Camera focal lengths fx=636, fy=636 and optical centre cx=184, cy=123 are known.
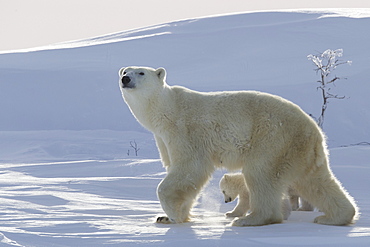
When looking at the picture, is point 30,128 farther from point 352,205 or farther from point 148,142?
point 352,205


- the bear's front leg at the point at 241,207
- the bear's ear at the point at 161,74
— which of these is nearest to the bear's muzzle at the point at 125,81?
the bear's ear at the point at 161,74

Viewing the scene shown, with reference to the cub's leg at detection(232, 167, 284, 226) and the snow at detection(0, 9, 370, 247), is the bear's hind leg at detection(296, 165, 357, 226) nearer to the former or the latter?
the snow at detection(0, 9, 370, 247)

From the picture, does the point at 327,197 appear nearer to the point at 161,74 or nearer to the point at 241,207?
the point at 241,207

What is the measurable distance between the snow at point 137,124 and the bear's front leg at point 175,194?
0.20 meters

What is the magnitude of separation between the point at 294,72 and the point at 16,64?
1699 cm

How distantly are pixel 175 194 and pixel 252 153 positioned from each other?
67cm

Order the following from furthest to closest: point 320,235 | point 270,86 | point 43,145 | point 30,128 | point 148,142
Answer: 1. point 270,86
2. point 30,128
3. point 148,142
4. point 43,145
5. point 320,235

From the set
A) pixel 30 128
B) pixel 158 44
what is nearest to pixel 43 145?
pixel 30 128

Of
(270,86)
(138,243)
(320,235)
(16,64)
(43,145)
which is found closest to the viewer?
(138,243)

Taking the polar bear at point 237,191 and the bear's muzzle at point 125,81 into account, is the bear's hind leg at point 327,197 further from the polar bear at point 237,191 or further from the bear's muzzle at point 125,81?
the bear's muzzle at point 125,81

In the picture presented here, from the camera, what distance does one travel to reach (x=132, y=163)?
10391 mm

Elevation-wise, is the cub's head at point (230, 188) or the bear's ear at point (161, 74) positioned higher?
the bear's ear at point (161, 74)

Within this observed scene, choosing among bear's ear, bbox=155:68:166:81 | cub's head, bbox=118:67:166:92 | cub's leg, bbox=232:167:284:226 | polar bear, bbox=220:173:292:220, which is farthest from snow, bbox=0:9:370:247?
bear's ear, bbox=155:68:166:81

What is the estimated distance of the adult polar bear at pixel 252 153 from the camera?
477cm
